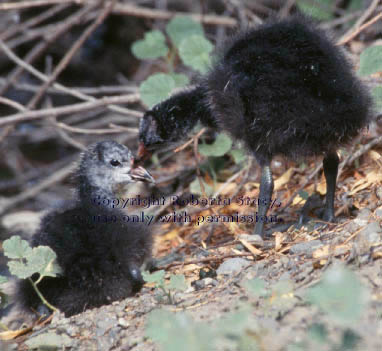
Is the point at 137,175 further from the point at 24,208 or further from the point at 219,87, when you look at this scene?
the point at 24,208

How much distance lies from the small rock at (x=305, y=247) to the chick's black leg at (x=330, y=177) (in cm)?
45

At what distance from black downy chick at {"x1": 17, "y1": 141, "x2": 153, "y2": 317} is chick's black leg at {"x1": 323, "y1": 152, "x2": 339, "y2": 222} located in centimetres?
105

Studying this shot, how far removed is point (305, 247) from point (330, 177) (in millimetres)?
599

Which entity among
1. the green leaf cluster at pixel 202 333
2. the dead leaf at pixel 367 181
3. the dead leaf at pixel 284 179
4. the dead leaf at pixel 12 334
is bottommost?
the dead leaf at pixel 12 334

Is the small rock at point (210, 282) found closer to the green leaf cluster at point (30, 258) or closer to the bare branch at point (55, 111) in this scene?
the green leaf cluster at point (30, 258)

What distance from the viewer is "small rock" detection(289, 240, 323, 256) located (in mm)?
2979

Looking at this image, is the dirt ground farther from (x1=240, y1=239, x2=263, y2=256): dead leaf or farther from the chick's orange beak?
the chick's orange beak

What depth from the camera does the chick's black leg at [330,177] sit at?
3425 millimetres

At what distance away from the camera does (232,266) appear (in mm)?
3121

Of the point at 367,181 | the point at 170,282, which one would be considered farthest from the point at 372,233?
the point at 367,181

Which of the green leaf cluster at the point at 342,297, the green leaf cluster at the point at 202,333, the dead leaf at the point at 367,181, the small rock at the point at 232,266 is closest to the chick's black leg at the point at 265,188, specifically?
the small rock at the point at 232,266

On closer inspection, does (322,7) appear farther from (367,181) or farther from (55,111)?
(55,111)

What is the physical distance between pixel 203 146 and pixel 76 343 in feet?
7.03

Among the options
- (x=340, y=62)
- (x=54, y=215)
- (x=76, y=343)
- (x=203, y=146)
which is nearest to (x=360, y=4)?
(x=203, y=146)
